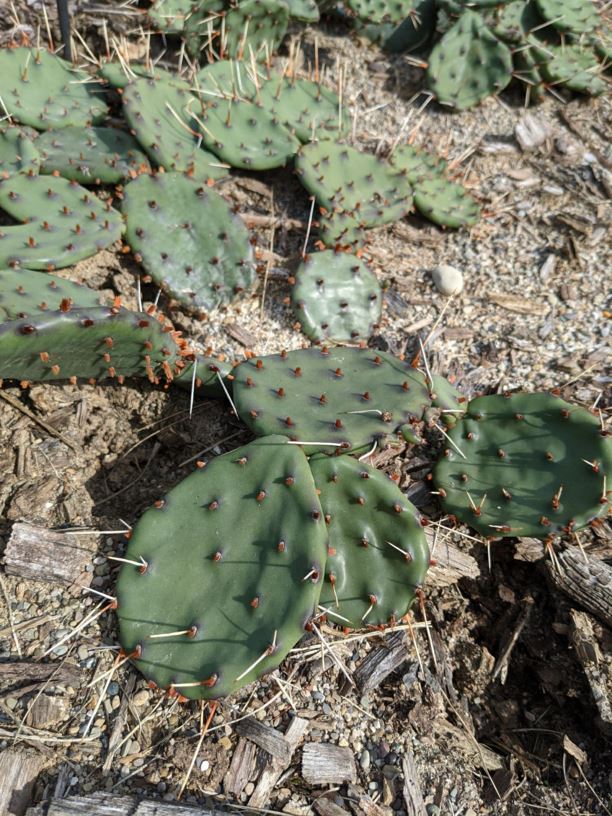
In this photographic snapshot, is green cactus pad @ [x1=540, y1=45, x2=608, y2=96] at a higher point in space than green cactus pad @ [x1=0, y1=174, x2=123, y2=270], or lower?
higher

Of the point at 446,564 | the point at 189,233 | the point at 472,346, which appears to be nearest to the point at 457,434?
the point at 446,564

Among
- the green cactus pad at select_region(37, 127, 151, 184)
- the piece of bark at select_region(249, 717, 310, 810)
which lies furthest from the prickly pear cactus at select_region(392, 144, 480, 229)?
the piece of bark at select_region(249, 717, 310, 810)

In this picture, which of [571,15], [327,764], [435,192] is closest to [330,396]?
[327,764]

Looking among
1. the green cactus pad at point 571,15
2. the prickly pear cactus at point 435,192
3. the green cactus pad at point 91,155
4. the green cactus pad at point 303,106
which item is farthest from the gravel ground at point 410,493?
the green cactus pad at point 571,15

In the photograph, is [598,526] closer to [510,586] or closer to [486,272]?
[510,586]

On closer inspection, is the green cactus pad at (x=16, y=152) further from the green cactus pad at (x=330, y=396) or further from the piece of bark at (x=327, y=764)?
the piece of bark at (x=327, y=764)

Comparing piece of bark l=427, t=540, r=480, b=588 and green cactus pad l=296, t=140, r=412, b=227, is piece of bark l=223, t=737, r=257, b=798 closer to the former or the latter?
piece of bark l=427, t=540, r=480, b=588
